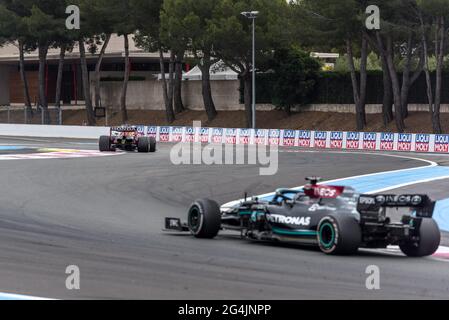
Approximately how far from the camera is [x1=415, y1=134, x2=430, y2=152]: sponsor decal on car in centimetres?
4509

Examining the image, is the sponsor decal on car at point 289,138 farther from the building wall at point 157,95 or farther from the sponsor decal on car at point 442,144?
the building wall at point 157,95

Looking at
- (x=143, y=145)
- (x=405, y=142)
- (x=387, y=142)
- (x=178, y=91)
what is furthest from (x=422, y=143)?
(x=178, y=91)

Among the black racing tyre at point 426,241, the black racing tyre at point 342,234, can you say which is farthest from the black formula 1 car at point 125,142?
the black racing tyre at point 342,234

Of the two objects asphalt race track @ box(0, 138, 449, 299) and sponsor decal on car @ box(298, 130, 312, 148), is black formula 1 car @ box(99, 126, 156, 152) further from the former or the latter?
asphalt race track @ box(0, 138, 449, 299)

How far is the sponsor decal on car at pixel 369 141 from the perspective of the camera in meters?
47.3

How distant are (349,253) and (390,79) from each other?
154ft

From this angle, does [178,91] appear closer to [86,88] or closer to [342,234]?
[86,88]

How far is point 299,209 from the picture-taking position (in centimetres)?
1412

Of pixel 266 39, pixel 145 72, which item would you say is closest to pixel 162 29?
pixel 266 39

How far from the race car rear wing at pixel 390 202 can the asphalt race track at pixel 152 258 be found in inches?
26.2

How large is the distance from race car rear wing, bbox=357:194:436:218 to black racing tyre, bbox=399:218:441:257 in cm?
17

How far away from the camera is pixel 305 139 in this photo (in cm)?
5097

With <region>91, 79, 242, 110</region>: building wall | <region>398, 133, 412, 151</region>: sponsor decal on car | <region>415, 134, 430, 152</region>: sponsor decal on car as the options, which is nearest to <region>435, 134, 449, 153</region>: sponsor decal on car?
<region>415, 134, 430, 152</region>: sponsor decal on car
